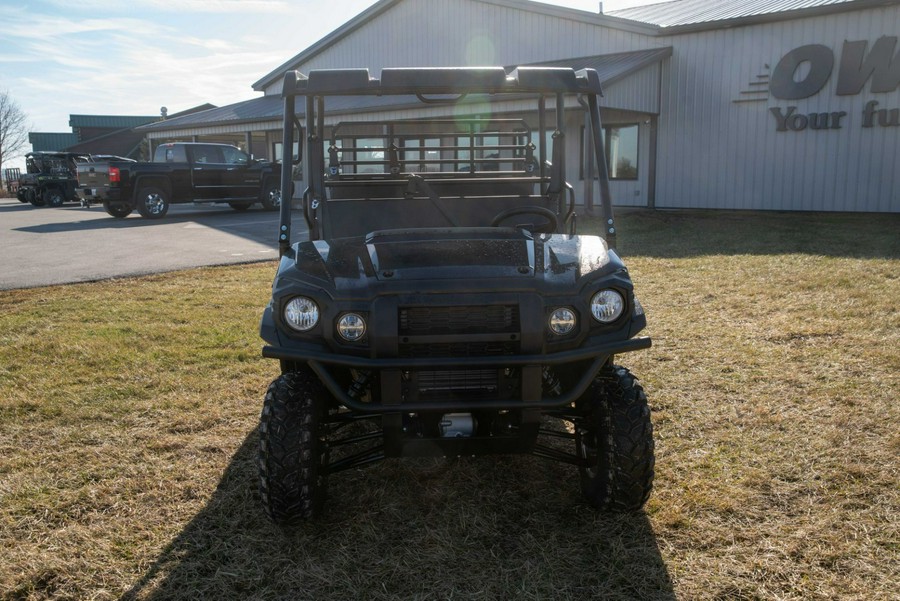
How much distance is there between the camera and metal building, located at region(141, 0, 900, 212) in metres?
15.1

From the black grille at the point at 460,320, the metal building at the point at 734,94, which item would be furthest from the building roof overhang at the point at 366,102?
the black grille at the point at 460,320

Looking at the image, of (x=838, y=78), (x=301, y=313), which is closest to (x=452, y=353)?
(x=301, y=313)

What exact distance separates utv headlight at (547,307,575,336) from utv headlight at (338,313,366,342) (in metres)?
0.71

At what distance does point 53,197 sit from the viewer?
78.9 ft

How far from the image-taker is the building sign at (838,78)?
48.4 feet

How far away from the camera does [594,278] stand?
9.66 ft

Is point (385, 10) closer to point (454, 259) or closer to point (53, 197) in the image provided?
point (53, 197)

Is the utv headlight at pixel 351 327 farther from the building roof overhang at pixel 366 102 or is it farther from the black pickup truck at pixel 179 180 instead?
the black pickup truck at pixel 179 180

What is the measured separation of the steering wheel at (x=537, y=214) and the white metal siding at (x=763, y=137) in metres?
14.0

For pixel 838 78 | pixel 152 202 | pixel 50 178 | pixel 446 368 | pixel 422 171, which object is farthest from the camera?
pixel 50 178

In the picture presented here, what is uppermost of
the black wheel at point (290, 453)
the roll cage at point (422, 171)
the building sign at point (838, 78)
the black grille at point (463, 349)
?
the building sign at point (838, 78)

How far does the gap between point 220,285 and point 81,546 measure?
6.09 m

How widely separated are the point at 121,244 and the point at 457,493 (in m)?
10.9

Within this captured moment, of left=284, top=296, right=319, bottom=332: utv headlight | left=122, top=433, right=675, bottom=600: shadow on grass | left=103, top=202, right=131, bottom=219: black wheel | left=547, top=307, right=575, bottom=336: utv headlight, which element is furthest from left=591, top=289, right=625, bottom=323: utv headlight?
left=103, top=202, right=131, bottom=219: black wheel
